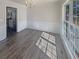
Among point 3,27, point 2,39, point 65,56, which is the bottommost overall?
point 65,56

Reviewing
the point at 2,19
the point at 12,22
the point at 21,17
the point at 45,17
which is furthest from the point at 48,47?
the point at 21,17

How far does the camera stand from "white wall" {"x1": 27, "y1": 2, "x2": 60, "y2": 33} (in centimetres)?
879

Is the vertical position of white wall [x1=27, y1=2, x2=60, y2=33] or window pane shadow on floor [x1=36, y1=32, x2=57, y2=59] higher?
white wall [x1=27, y1=2, x2=60, y2=33]

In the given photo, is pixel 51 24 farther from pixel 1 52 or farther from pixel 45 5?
pixel 1 52

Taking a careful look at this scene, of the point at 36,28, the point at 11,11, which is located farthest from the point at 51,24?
the point at 11,11

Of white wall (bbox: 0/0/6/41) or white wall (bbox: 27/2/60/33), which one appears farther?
white wall (bbox: 27/2/60/33)

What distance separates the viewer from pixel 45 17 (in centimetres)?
923

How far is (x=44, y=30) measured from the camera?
934 centimetres

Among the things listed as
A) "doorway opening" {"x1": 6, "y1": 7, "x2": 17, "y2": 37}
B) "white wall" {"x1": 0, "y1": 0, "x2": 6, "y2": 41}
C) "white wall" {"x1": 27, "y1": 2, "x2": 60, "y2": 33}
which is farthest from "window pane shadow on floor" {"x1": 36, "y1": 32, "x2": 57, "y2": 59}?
"white wall" {"x1": 27, "y1": 2, "x2": 60, "y2": 33}

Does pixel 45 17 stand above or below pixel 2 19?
above

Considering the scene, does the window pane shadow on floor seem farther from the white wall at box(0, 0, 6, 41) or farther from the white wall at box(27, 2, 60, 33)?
the white wall at box(27, 2, 60, 33)

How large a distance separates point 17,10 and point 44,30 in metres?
2.84

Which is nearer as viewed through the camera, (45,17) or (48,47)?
(48,47)

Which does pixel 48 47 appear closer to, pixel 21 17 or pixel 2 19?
pixel 2 19
